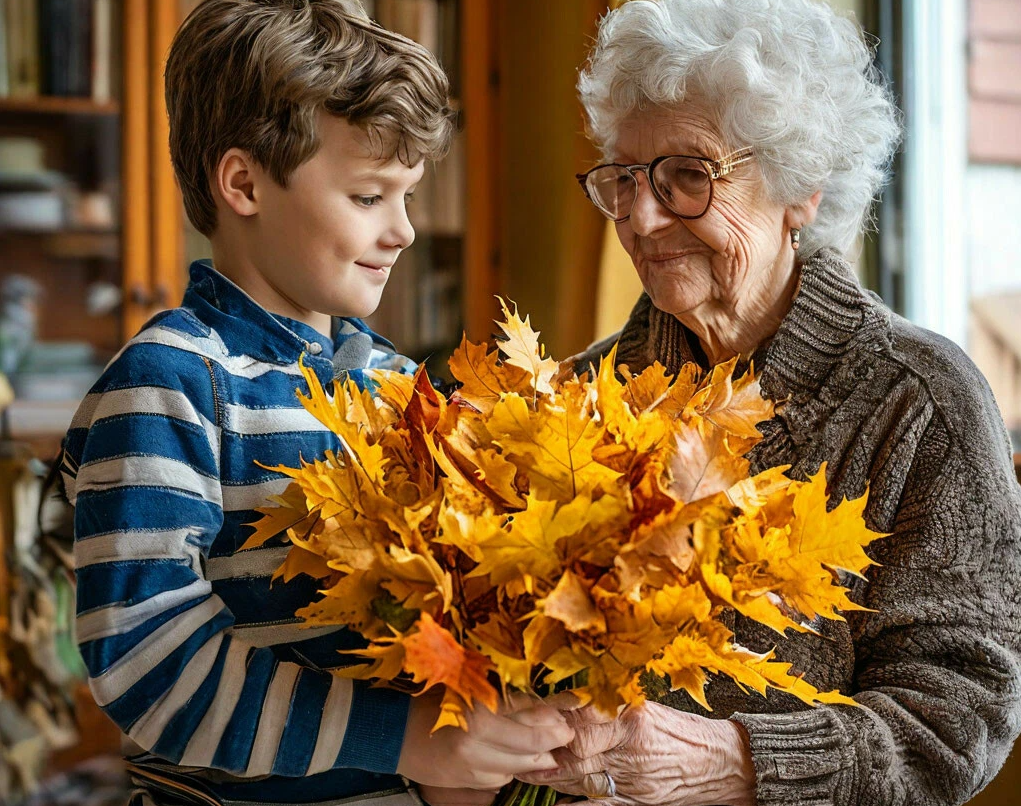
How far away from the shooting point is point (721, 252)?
135 cm

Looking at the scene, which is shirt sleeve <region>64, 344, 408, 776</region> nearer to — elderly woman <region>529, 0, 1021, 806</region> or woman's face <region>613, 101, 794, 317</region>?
elderly woman <region>529, 0, 1021, 806</region>

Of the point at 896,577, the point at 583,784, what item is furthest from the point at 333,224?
the point at 896,577

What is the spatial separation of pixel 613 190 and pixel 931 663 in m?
0.69

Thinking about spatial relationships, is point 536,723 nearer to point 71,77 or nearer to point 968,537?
A: point 968,537

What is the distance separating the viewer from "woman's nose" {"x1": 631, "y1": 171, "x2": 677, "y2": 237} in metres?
1.34

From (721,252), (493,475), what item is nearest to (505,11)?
(721,252)

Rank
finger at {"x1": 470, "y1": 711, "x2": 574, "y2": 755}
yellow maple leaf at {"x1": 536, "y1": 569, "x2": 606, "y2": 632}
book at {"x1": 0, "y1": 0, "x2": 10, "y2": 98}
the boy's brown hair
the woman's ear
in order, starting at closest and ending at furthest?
yellow maple leaf at {"x1": 536, "y1": 569, "x2": 606, "y2": 632} < finger at {"x1": 470, "y1": 711, "x2": 574, "y2": 755} < the boy's brown hair < the woman's ear < book at {"x1": 0, "y1": 0, "x2": 10, "y2": 98}

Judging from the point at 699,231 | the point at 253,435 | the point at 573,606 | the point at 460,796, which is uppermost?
the point at 699,231

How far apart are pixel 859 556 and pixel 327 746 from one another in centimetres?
46

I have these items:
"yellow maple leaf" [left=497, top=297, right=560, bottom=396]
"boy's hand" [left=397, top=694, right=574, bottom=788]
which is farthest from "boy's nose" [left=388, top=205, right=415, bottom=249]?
"boy's hand" [left=397, top=694, right=574, bottom=788]

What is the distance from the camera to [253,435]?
1024 mm

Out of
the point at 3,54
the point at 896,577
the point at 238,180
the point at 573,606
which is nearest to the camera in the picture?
the point at 573,606

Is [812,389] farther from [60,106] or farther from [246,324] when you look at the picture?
[60,106]

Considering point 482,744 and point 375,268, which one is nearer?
point 482,744
